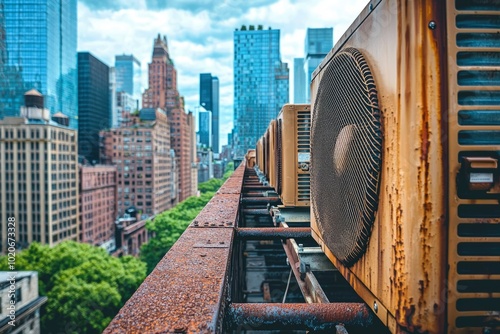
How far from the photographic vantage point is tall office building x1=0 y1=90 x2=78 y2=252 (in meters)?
43.5

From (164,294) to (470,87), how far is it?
59.5 inches

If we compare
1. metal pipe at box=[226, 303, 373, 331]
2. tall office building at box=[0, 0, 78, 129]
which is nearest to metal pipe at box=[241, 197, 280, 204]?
metal pipe at box=[226, 303, 373, 331]

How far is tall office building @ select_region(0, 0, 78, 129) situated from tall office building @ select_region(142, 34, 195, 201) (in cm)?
2369

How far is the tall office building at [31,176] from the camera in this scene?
4353 centimetres

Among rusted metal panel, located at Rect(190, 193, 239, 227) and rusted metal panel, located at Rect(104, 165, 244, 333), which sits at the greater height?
rusted metal panel, located at Rect(190, 193, 239, 227)

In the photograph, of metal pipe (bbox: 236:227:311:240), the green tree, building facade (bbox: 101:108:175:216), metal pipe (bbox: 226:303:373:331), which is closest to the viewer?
metal pipe (bbox: 226:303:373:331)

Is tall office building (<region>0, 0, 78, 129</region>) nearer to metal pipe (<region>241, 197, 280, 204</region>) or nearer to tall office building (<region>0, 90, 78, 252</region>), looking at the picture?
tall office building (<region>0, 90, 78, 252</region>)

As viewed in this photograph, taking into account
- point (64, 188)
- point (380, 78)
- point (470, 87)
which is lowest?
point (64, 188)

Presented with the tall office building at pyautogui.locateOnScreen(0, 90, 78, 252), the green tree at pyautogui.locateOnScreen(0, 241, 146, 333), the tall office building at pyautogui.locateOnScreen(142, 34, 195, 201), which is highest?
the tall office building at pyautogui.locateOnScreen(142, 34, 195, 201)

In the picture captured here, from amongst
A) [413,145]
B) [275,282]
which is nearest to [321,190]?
[413,145]

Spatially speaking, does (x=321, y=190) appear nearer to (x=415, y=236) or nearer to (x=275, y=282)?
(x=415, y=236)

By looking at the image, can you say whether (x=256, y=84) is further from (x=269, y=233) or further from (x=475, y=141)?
(x=475, y=141)

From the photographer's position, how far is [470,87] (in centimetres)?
121

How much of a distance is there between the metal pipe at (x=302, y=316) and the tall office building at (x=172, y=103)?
89012 mm
